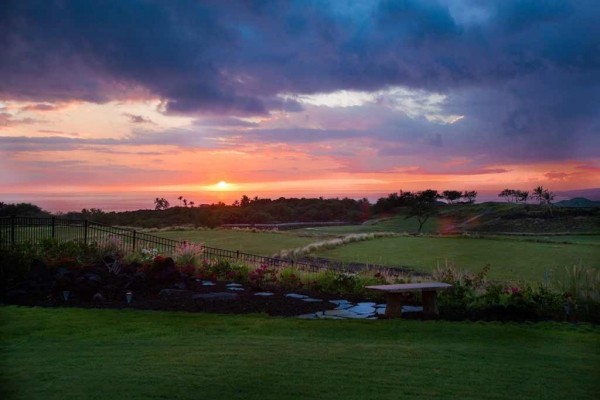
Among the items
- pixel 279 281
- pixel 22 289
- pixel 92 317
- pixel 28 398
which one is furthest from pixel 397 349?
pixel 22 289

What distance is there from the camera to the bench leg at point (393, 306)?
25.5 ft

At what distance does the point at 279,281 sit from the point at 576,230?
3278 cm

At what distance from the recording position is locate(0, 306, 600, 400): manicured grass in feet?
14.4

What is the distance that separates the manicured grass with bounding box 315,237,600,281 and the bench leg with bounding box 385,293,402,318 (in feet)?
31.3

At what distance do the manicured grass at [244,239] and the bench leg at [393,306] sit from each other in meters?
15.5

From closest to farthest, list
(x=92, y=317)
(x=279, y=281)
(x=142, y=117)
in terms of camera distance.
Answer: (x=92, y=317) < (x=279, y=281) < (x=142, y=117)

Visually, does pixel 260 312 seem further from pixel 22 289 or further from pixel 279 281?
pixel 22 289

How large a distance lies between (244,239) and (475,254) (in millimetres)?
11517

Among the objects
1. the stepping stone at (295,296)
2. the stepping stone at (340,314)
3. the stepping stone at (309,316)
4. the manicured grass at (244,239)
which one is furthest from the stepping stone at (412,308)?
the manicured grass at (244,239)

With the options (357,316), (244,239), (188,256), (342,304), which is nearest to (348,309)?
(342,304)

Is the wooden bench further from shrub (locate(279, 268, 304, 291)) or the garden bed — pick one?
shrub (locate(279, 268, 304, 291))

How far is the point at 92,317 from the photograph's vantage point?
729 centimetres

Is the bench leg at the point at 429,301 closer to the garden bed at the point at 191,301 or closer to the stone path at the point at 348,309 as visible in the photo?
the stone path at the point at 348,309

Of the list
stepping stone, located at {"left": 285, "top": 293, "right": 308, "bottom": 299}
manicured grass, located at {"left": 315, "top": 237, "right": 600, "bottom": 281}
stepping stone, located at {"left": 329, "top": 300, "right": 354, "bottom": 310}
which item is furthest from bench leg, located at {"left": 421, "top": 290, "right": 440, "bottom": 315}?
manicured grass, located at {"left": 315, "top": 237, "right": 600, "bottom": 281}
